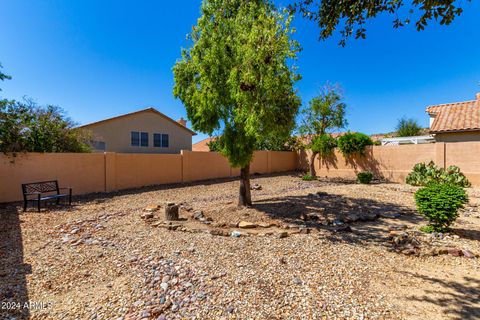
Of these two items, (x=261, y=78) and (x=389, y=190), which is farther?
(x=389, y=190)

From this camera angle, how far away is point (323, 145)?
57.2ft

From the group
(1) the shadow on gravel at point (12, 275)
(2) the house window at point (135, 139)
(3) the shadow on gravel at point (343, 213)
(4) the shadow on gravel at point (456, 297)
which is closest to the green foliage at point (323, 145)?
(3) the shadow on gravel at point (343, 213)

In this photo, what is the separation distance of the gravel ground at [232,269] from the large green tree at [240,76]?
7.90ft

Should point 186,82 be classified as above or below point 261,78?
above

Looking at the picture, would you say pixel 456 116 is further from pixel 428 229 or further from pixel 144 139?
pixel 144 139

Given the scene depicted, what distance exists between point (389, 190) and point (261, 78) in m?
9.33

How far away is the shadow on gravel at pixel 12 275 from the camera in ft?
10.1

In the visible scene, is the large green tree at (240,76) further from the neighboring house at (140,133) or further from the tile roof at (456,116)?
the tile roof at (456,116)

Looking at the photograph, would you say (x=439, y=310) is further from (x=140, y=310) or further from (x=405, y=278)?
(x=140, y=310)

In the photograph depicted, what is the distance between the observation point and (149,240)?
5203mm

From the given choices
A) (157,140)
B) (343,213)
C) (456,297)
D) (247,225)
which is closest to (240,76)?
(247,225)

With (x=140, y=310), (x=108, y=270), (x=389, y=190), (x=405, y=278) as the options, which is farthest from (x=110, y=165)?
(x=389, y=190)

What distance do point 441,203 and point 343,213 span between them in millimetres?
2533

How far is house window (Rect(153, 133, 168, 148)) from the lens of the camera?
20969 mm
